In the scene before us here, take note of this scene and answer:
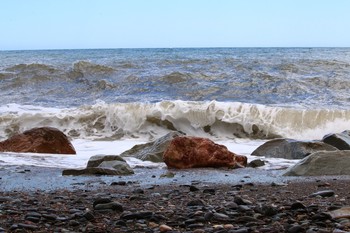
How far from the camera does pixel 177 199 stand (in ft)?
12.6

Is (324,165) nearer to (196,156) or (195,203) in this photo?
(196,156)

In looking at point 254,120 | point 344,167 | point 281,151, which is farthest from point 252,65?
point 344,167

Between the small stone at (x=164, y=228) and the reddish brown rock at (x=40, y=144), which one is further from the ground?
the small stone at (x=164, y=228)

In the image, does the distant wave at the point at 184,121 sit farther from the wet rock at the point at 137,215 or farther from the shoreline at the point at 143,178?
the wet rock at the point at 137,215

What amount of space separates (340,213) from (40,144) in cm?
557

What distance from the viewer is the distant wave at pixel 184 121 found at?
1059cm

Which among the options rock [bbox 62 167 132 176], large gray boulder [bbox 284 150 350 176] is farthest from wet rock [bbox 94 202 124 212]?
large gray boulder [bbox 284 150 350 176]

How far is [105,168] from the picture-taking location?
5633mm

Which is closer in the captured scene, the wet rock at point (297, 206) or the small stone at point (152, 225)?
the small stone at point (152, 225)

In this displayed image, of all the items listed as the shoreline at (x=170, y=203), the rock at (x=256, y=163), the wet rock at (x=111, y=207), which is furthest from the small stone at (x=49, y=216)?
the rock at (x=256, y=163)

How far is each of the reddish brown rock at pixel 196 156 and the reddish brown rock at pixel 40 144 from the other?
6.46 feet

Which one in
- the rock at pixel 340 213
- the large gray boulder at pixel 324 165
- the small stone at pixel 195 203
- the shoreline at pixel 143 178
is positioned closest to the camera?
the rock at pixel 340 213

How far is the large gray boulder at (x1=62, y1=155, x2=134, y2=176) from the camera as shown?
5578 mm

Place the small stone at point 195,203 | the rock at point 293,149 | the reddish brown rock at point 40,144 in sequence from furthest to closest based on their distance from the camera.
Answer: the reddish brown rock at point 40,144 → the rock at point 293,149 → the small stone at point 195,203
